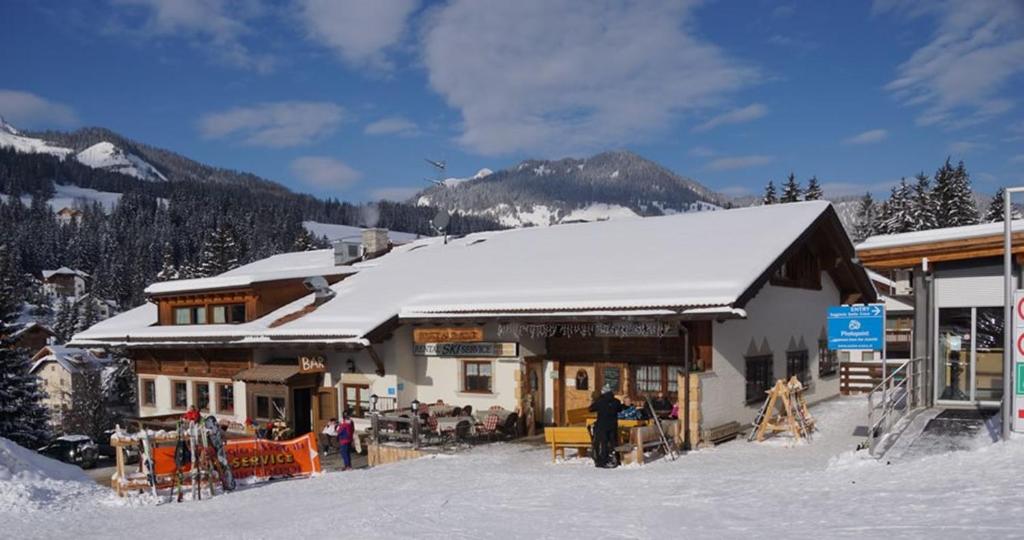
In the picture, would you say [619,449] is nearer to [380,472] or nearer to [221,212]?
[380,472]

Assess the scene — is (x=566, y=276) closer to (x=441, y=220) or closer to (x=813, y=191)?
(x=441, y=220)

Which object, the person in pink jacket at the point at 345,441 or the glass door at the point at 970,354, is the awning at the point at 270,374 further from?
the glass door at the point at 970,354

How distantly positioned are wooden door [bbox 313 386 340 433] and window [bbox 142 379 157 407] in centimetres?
894

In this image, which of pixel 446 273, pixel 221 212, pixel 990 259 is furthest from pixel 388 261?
pixel 221 212

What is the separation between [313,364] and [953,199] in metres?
50.9

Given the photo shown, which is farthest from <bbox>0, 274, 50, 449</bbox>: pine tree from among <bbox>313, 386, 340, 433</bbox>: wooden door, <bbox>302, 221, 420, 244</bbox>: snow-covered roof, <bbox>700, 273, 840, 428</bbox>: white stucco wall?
<bbox>302, 221, 420, 244</bbox>: snow-covered roof

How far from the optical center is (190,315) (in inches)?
1080

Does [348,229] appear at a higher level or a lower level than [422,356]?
higher

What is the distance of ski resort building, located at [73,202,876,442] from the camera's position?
17.2m

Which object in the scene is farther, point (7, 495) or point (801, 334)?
point (801, 334)

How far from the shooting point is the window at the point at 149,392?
28234 mm

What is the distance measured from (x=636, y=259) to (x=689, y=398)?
4976 millimetres

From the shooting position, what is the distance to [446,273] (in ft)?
76.8

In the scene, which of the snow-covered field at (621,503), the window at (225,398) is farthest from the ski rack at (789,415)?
the window at (225,398)
